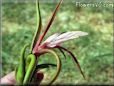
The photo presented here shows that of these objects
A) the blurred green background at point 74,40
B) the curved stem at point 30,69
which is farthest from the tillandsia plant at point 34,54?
the blurred green background at point 74,40

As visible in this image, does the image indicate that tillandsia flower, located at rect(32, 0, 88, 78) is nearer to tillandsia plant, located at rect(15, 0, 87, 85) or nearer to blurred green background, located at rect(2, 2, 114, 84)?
tillandsia plant, located at rect(15, 0, 87, 85)

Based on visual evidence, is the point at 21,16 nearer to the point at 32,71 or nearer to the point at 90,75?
the point at 90,75

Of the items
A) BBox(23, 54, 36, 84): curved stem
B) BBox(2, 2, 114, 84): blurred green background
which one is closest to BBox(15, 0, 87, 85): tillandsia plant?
BBox(23, 54, 36, 84): curved stem

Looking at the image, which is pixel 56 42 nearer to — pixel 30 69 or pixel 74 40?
pixel 30 69

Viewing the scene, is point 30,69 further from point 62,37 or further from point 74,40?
point 74,40

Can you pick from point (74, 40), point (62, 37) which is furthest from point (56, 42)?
point (74, 40)

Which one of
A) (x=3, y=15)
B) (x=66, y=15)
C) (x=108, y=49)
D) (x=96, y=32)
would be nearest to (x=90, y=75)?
(x=108, y=49)

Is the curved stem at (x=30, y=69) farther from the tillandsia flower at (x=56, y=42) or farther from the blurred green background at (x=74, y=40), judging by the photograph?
the blurred green background at (x=74, y=40)

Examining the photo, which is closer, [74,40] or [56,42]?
[56,42]

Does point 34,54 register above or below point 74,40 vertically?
above
